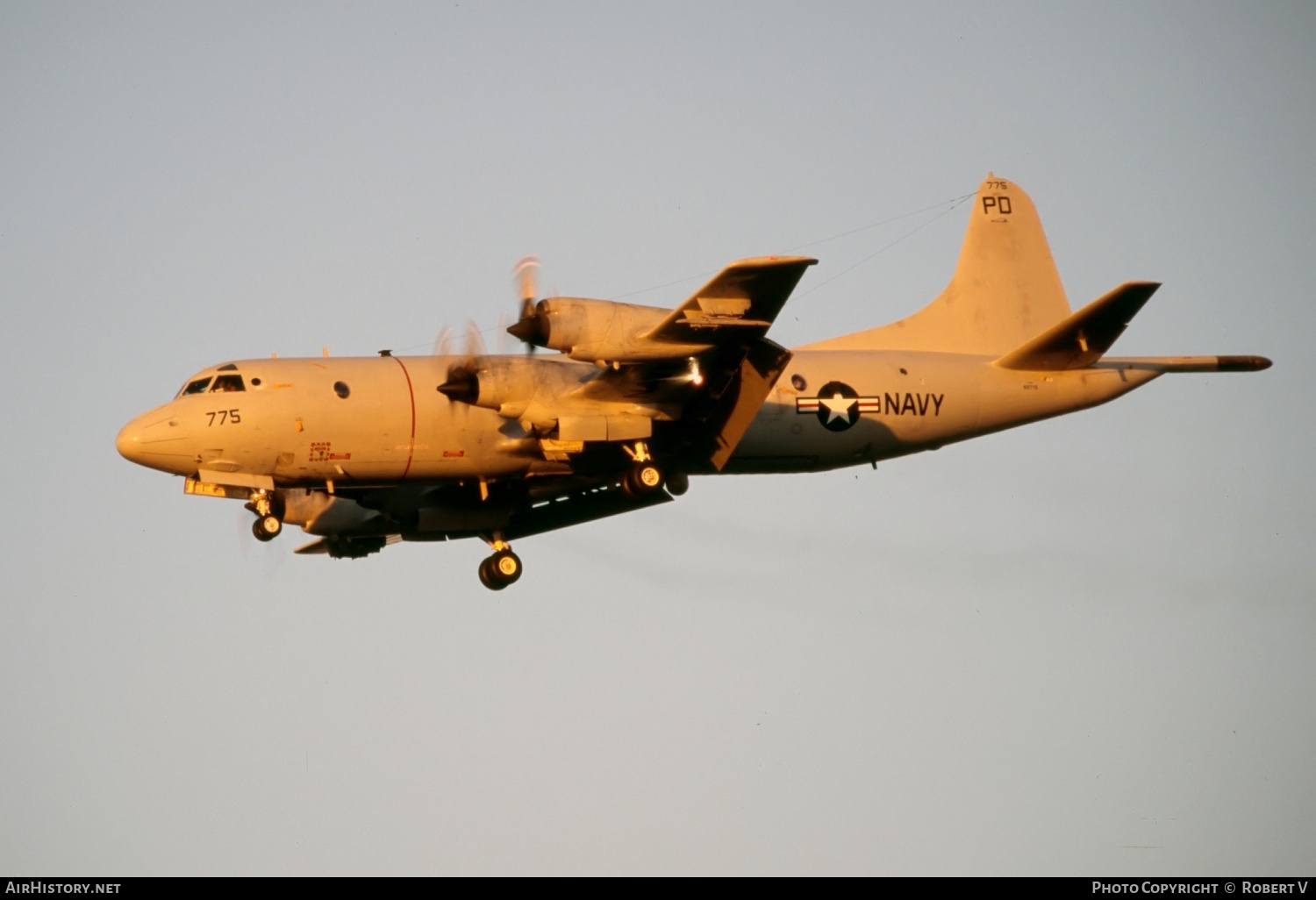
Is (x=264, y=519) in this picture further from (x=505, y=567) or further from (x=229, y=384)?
(x=505, y=567)

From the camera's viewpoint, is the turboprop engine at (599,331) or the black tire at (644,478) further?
the black tire at (644,478)

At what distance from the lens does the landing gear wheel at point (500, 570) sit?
29922 mm

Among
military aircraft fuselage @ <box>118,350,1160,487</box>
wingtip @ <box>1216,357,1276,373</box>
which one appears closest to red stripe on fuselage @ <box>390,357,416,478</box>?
military aircraft fuselage @ <box>118,350,1160,487</box>

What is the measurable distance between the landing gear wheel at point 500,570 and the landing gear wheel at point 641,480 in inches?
115

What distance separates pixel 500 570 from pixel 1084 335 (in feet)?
32.5

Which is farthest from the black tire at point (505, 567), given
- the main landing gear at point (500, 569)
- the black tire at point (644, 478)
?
the black tire at point (644, 478)

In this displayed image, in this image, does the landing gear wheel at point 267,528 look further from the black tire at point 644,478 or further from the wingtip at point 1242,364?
the wingtip at point 1242,364

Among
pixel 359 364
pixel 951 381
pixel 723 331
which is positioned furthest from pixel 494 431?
pixel 951 381

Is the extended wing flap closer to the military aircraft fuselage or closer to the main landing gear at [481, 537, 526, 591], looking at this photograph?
the military aircraft fuselage

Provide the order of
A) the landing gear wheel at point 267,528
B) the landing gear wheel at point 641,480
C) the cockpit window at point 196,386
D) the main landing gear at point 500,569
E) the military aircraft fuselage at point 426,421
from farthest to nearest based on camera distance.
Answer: the main landing gear at point 500,569 < the landing gear wheel at point 267,528 < the landing gear wheel at point 641,480 < the cockpit window at point 196,386 < the military aircraft fuselage at point 426,421

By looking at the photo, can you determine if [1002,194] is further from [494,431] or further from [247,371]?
[247,371]

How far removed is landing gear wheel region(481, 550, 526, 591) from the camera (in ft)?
98.2

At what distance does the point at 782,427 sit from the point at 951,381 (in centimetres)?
317
